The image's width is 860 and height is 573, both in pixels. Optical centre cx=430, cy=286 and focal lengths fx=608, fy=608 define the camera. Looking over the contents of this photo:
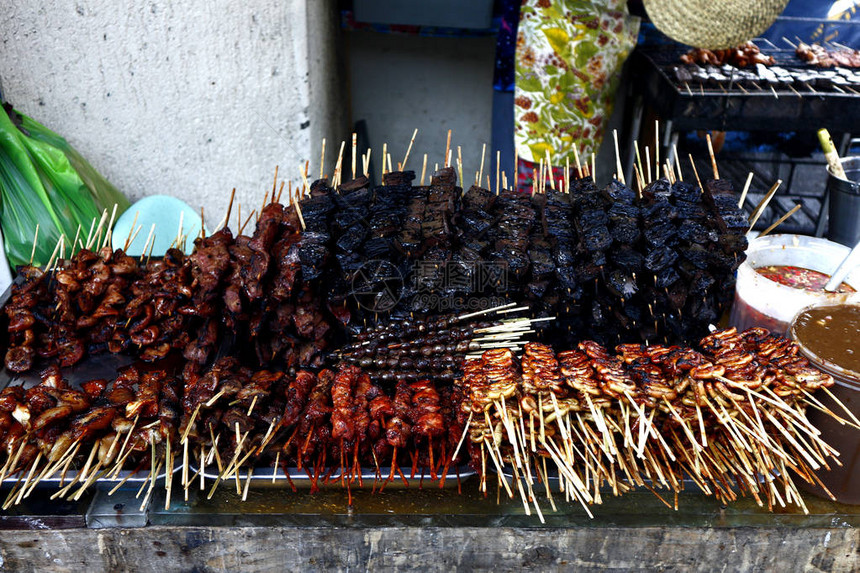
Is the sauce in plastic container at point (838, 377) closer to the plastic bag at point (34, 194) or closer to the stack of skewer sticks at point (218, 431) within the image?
the stack of skewer sticks at point (218, 431)

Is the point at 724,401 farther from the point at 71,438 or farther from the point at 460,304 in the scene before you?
the point at 71,438

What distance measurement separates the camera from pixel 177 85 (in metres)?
4.68

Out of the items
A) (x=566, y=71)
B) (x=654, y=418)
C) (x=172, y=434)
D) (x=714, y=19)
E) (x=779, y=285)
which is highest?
(x=714, y=19)

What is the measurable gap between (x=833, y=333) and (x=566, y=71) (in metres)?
3.36

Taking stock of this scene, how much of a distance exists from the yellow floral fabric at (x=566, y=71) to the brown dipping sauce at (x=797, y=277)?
2260 millimetres

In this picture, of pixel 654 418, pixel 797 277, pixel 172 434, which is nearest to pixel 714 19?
pixel 797 277

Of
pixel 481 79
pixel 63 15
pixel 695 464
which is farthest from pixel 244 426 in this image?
pixel 481 79

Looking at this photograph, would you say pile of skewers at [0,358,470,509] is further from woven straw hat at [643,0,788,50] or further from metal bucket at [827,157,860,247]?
woven straw hat at [643,0,788,50]

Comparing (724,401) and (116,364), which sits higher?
(724,401)

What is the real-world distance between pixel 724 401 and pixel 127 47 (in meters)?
4.56

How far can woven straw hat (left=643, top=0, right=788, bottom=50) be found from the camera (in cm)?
449

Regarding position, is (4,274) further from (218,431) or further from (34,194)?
(218,431)

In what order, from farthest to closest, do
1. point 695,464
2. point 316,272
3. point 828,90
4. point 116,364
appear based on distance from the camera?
point 828,90, point 116,364, point 316,272, point 695,464

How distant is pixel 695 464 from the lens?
87.0 inches
